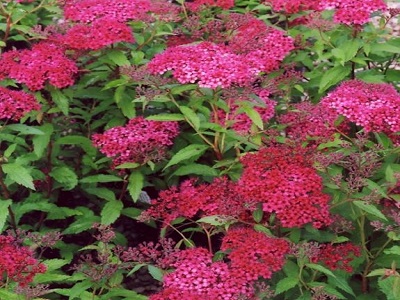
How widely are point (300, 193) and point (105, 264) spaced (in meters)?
0.87

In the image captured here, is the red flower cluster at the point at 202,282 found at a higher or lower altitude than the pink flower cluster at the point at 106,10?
lower

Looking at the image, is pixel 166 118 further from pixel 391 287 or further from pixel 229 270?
pixel 391 287

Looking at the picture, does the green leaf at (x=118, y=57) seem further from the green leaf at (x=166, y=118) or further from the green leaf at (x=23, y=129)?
the green leaf at (x=23, y=129)

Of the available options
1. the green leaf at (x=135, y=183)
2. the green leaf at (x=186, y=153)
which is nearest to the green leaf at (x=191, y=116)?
the green leaf at (x=186, y=153)

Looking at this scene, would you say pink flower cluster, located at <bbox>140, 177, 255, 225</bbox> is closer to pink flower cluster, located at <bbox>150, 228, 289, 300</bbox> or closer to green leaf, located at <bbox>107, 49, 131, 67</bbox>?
pink flower cluster, located at <bbox>150, 228, 289, 300</bbox>

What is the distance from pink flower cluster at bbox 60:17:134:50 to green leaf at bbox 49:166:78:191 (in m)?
0.65

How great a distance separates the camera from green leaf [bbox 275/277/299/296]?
336 centimetres

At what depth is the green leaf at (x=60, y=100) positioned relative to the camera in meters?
4.20

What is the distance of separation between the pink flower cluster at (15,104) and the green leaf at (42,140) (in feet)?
0.96

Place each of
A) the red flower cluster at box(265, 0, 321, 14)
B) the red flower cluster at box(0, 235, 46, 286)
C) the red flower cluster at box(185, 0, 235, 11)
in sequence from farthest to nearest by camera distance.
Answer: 1. the red flower cluster at box(185, 0, 235, 11)
2. the red flower cluster at box(265, 0, 321, 14)
3. the red flower cluster at box(0, 235, 46, 286)

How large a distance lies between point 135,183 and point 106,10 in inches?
39.6

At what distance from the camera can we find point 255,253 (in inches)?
132

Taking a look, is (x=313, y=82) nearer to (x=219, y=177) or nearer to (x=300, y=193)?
(x=219, y=177)

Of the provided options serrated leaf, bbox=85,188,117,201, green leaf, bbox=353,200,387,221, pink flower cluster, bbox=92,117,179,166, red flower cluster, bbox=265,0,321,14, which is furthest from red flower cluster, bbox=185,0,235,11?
green leaf, bbox=353,200,387,221
